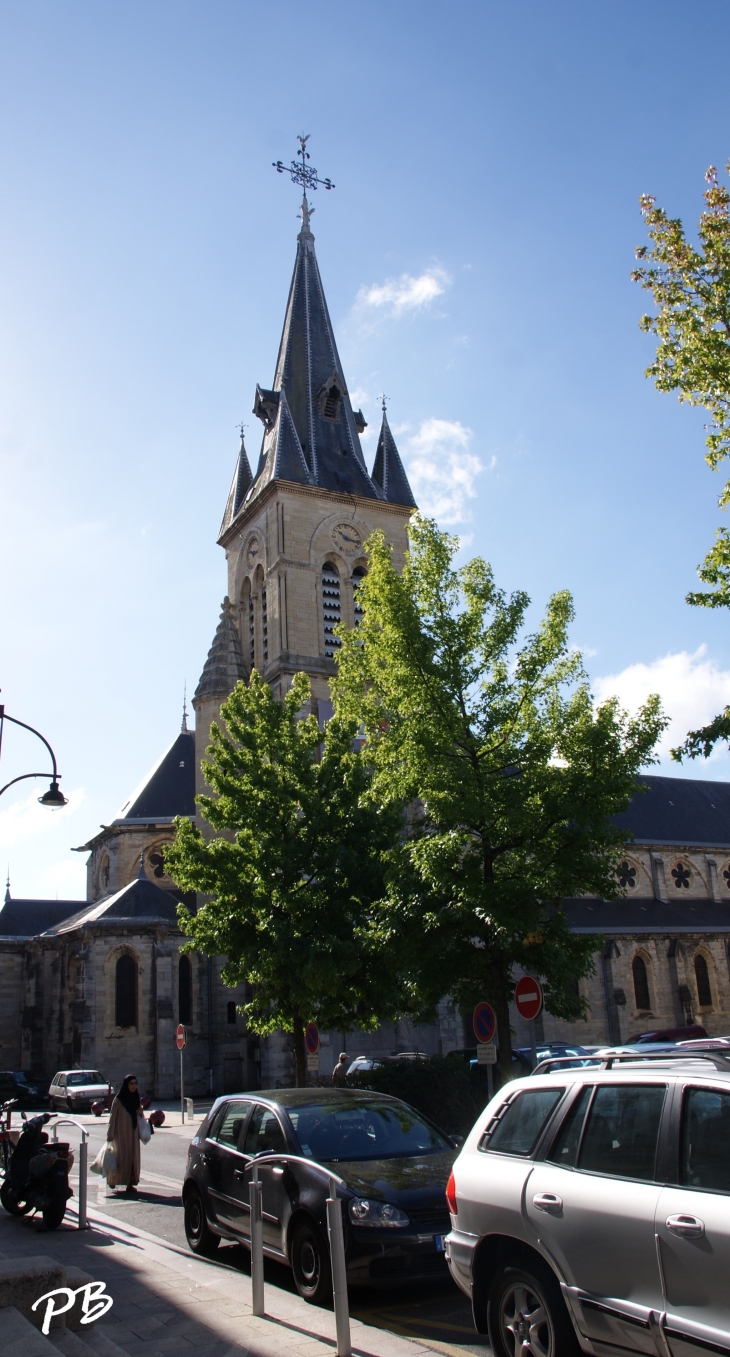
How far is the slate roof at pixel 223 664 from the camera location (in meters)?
38.5

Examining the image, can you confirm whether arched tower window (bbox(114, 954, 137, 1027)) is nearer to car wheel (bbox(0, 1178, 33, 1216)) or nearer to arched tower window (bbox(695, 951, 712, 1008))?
arched tower window (bbox(695, 951, 712, 1008))

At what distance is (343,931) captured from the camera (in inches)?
720

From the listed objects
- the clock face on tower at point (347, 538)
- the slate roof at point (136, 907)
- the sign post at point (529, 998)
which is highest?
the clock face on tower at point (347, 538)

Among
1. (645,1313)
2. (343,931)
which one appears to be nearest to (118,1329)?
(645,1313)

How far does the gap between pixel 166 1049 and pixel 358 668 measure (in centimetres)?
2187

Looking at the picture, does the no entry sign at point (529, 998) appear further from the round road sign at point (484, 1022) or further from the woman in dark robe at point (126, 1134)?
the woman in dark robe at point (126, 1134)

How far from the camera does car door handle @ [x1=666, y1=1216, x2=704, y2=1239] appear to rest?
13.1 feet

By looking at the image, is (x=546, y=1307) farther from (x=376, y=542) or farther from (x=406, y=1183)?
(x=376, y=542)

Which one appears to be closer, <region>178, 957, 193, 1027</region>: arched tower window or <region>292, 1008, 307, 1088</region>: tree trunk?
<region>292, 1008, 307, 1088</region>: tree trunk

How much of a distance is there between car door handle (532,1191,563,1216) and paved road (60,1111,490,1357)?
5.37ft

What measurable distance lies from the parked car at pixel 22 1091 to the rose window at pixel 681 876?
27.3 m

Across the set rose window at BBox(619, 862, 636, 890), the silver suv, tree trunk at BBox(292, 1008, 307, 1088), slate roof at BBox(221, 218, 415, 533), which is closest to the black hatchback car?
the silver suv

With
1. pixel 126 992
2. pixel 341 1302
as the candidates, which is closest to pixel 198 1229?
pixel 341 1302
